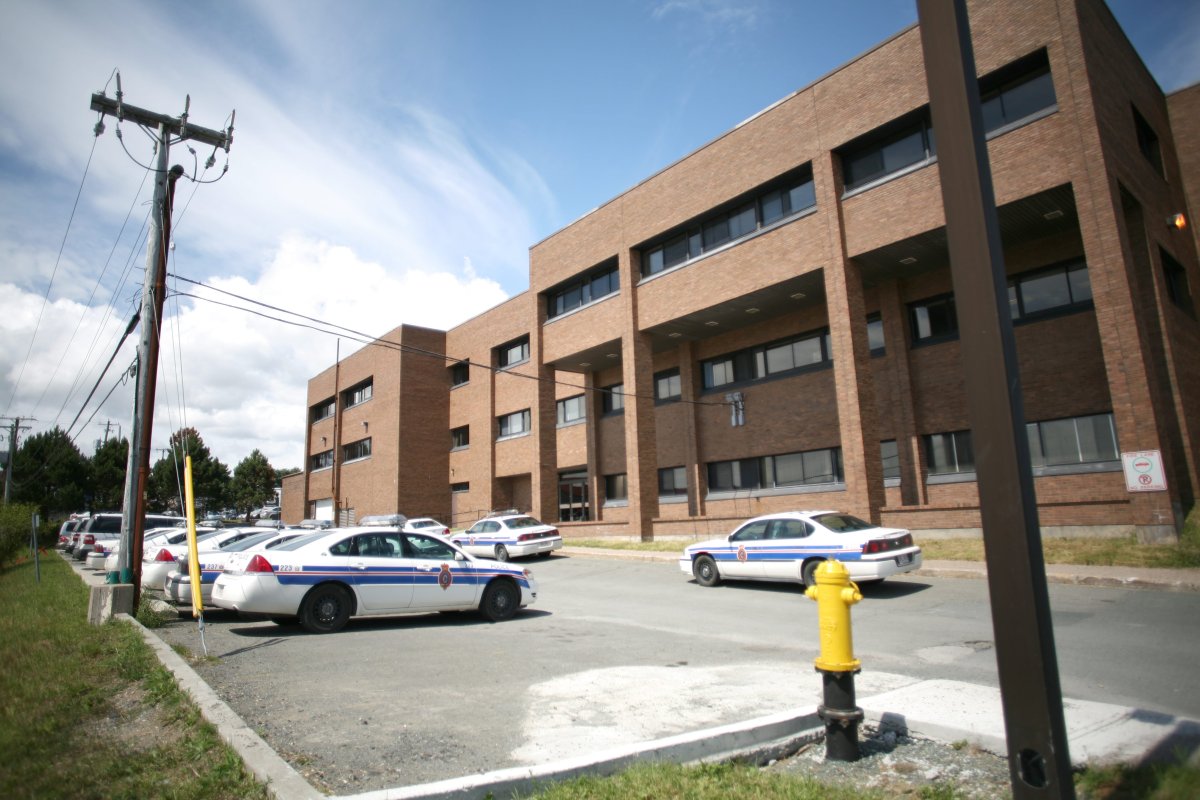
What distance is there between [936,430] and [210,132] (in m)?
20.3

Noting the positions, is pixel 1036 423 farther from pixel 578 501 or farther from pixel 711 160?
pixel 578 501

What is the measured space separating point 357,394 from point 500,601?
42.5m

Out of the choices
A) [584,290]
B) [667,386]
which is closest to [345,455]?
[584,290]

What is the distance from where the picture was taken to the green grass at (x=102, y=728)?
412 centimetres

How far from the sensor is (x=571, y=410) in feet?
115

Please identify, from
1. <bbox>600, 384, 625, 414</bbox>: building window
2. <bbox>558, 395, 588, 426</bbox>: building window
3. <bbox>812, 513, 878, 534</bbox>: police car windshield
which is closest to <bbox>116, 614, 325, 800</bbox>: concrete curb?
<bbox>812, 513, 878, 534</bbox>: police car windshield

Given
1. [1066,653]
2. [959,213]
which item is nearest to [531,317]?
[1066,653]

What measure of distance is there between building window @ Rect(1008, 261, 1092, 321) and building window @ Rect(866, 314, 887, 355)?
3.87m

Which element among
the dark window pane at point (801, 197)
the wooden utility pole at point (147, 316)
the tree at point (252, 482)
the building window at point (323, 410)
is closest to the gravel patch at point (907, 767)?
the wooden utility pole at point (147, 316)

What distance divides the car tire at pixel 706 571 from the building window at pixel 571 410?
18749mm

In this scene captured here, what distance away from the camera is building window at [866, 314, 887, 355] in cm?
2305

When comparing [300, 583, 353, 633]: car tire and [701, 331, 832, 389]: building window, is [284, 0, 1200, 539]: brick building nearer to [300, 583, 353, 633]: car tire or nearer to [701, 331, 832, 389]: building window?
[701, 331, 832, 389]: building window

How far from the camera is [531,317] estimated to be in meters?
34.1

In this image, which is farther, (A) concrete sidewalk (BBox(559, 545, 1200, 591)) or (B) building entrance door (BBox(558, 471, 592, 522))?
(B) building entrance door (BBox(558, 471, 592, 522))
